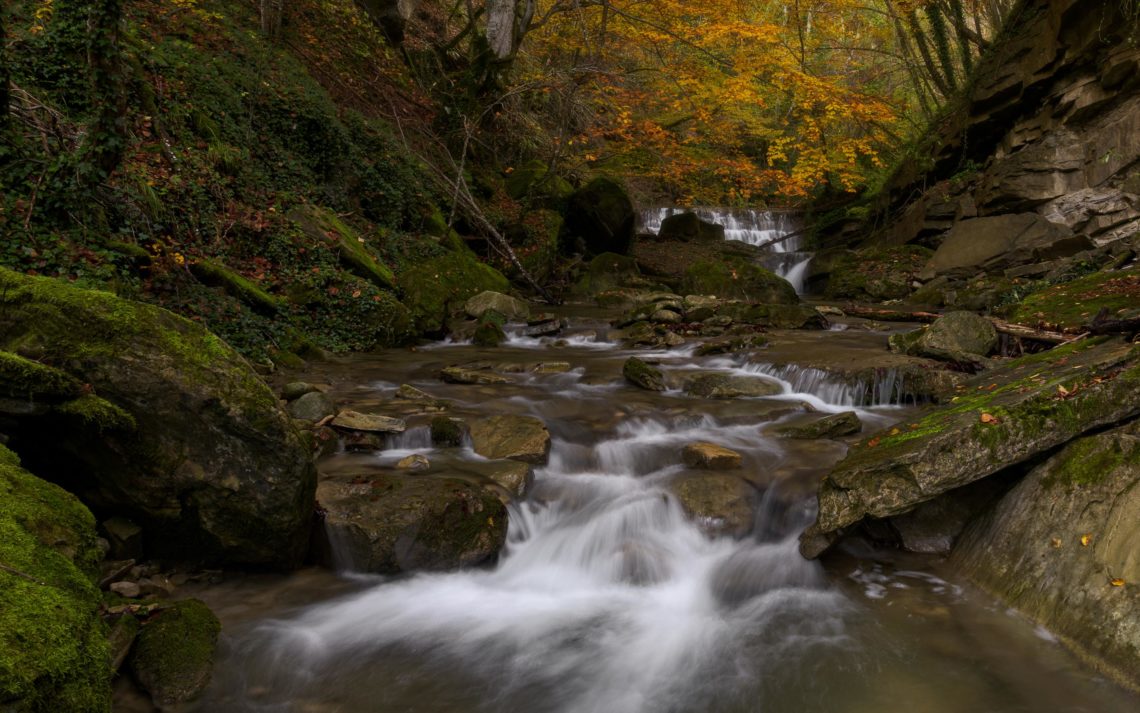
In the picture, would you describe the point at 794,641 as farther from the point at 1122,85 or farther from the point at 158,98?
the point at 1122,85

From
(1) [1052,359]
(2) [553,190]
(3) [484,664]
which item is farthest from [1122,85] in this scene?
(3) [484,664]

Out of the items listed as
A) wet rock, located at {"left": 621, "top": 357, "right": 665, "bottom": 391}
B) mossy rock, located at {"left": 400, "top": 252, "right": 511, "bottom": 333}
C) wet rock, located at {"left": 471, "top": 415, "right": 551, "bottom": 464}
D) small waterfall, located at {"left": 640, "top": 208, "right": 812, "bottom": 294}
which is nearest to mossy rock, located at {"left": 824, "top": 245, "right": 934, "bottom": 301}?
small waterfall, located at {"left": 640, "top": 208, "right": 812, "bottom": 294}

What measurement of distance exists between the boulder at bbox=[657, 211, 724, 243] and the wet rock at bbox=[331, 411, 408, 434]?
57.4ft

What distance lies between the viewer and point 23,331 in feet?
11.0

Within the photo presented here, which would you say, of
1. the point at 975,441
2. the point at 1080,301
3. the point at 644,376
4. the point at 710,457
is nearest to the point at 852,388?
the point at 644,376

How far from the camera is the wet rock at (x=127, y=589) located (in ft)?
10.8

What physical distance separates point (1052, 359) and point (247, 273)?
9.35 meters

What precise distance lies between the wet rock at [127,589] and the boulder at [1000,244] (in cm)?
1485

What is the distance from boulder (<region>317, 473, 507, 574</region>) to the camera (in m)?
4.15

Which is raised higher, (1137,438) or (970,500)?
(1137,438)

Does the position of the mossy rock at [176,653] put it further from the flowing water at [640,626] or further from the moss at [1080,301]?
the moss at [1080,301]

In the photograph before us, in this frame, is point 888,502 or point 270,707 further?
Result: point 888,502

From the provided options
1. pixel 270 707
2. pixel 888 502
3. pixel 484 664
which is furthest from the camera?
pixel 888 502

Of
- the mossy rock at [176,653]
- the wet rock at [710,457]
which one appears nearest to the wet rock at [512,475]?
the wet rock at [710,457]
